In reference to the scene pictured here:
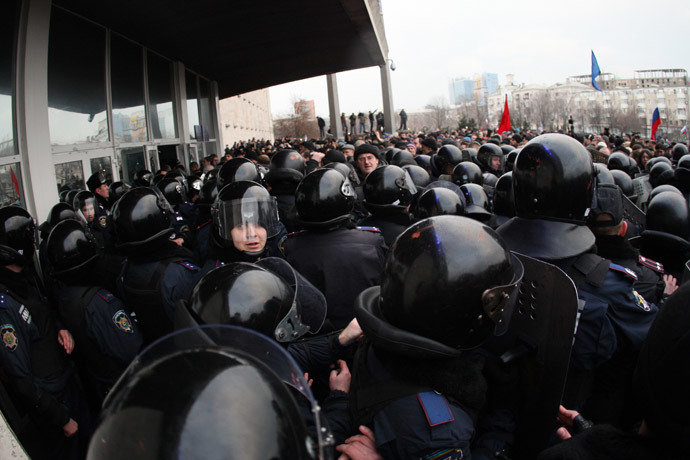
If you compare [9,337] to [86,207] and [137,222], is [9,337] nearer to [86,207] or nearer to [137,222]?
[137,222]

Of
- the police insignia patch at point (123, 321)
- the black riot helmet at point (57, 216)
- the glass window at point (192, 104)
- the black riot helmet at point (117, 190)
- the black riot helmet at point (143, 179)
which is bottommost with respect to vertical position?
the police insignia patch at point (123, 321)

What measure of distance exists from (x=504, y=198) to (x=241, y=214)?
2326mm

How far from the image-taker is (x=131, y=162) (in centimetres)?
1045

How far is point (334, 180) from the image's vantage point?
326 centimetres

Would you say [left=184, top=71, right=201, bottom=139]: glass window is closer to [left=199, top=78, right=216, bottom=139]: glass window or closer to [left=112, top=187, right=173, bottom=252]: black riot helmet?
[left=199, top=78, right=216, bottom=139]: glass window

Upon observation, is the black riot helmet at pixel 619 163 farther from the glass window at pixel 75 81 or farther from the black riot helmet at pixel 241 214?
the glass window at pixel 75 81

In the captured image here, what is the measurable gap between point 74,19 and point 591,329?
33.3ft

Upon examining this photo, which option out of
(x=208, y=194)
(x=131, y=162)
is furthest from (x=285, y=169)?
(x=131, y=162)

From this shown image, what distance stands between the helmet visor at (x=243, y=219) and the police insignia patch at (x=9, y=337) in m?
1.46

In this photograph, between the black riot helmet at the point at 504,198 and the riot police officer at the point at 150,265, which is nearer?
the riot police officer at the point at 150,265

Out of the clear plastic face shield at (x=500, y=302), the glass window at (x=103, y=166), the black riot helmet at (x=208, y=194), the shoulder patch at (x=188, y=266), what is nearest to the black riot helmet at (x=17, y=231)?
the black riot helmet at (x=208, y=194)

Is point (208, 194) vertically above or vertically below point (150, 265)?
above

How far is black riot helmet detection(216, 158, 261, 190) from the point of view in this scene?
5102 millimetres

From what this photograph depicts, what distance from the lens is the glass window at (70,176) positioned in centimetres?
733
